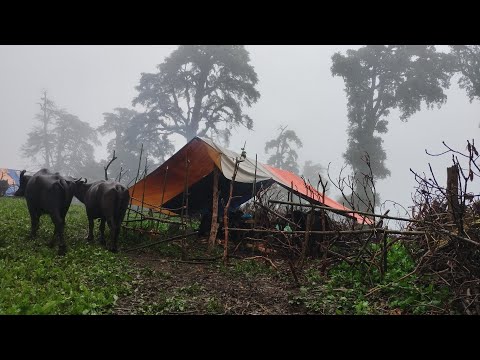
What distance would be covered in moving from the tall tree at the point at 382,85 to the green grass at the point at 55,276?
28647 millimetres

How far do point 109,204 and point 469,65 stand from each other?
3745 centimetres

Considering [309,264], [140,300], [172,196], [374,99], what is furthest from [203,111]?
[140,300]

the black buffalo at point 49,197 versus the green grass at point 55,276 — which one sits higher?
the black buffalo at point 49,197

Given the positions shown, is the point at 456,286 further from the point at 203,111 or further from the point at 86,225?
the point at 203,111

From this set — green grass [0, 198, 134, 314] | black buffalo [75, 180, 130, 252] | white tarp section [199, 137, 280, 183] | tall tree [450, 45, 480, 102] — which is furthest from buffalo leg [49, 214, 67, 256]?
tall tree [450, 45, 480, 102]

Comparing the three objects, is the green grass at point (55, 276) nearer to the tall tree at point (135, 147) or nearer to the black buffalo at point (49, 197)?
the black buffalo at point (49, 197)

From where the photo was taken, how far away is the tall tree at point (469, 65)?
32812 mm

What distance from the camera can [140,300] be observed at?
523cm

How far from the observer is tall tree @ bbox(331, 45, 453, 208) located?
33188mm

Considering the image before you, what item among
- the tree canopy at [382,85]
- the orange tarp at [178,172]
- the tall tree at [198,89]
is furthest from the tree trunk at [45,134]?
the orange tarp at [178,172]

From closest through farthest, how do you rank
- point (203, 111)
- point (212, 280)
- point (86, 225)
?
1. point (212, 280)
2. point (86, 225)
3. point (203, 111)

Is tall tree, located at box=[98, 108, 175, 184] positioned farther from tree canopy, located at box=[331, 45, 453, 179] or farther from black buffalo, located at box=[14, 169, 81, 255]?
black buffalo, located at box=[14, 169, 81, 255]

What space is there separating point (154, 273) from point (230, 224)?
14.3 feet

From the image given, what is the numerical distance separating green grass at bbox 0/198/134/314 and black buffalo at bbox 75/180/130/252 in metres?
0.54
